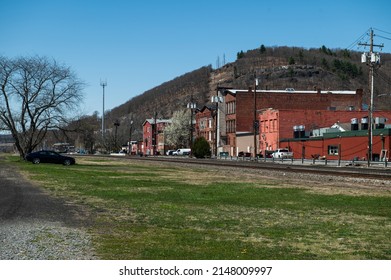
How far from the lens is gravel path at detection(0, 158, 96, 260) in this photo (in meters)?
8.69

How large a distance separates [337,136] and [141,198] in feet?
179

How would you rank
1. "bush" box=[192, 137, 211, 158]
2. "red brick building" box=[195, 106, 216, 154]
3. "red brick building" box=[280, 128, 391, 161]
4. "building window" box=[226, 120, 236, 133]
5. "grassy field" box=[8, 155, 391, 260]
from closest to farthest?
"grassy field" box=[8, 155, 391, 260]
"red brick building" box=[280, 128, 391, 161]
"bush" box=[192, 137, 211, 158]
"building window" box=[226, 120, 236, 133]
"red brick building" box=[195, 106, 216, 154]

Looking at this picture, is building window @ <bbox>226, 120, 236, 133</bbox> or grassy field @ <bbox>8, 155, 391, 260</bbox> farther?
building window @ <bbox>226, 120, 236, 133</bbox>

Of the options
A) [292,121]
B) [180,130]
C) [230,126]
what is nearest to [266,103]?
[230,126]

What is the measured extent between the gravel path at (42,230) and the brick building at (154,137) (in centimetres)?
13443

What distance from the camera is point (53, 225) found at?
482 inches

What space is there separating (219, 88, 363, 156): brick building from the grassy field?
88322 millimetres

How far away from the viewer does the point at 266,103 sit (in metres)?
111

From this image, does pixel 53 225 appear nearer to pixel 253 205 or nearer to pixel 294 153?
pixel 253 205

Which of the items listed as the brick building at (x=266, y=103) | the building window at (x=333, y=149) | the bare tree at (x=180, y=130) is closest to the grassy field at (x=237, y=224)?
the building window at (x=333, y=149)

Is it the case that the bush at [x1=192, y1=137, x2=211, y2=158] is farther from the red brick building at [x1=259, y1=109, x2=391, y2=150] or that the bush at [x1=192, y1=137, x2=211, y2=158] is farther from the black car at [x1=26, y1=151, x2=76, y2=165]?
the black car at [x1=26, y1=151, x2=76, y2=165]

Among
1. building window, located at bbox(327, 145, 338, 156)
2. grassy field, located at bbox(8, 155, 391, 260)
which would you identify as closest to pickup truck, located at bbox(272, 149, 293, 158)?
building window, located at bbox(327, 145, 338, 156)

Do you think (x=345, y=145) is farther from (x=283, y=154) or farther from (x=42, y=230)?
(x=42, y=230)

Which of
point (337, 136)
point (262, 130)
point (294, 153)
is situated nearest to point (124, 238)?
point (337, 136)
